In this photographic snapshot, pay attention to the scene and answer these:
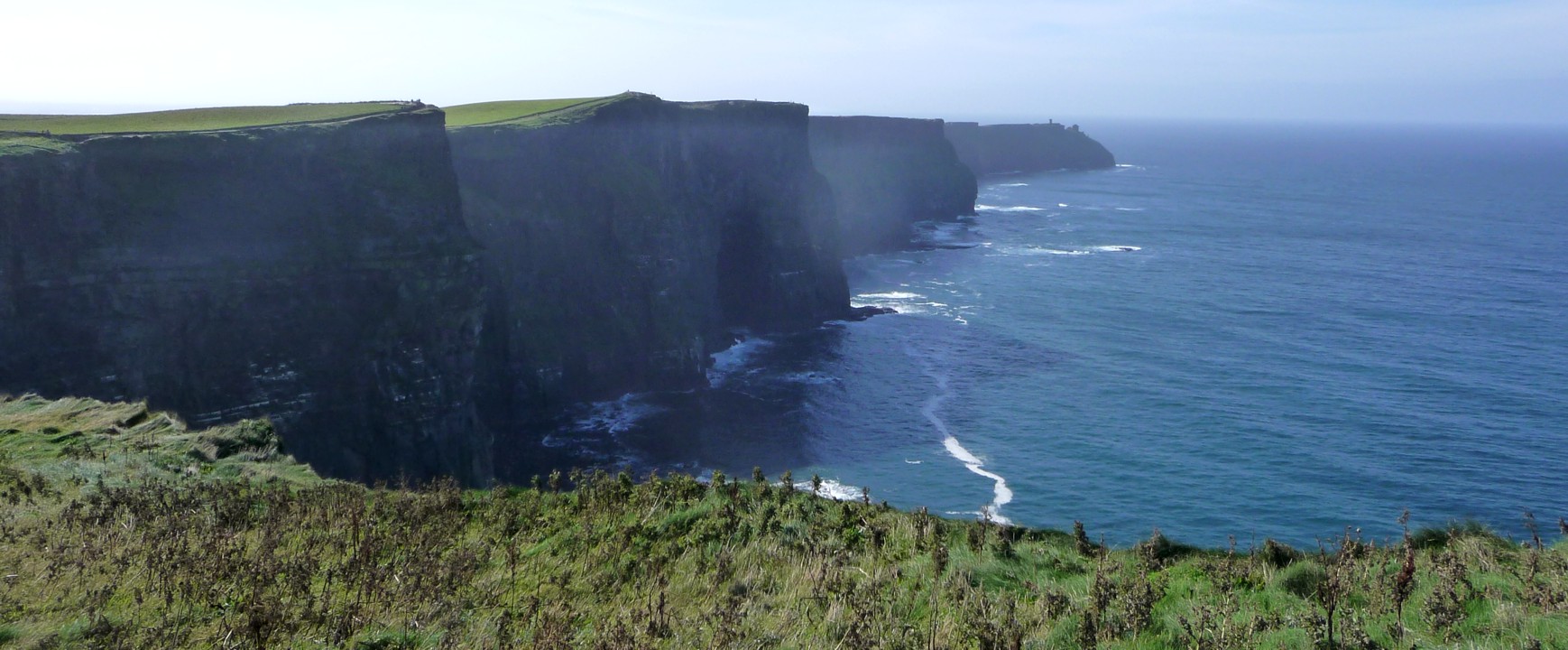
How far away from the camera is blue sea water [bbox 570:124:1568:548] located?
4450 centimetres

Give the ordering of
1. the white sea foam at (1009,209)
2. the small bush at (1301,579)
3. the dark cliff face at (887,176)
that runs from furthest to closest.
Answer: the white sea foam at (1009,209) < the dark cliff face at (887,176) < the small bush at (1301,579)

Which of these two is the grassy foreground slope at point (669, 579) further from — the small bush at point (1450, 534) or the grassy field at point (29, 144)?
the grassy field at point (29, 144)

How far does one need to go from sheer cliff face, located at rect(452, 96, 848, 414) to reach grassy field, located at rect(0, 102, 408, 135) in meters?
8.38

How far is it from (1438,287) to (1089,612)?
9257 centimetres

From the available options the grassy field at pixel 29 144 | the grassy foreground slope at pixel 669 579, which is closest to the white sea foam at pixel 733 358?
the grassy field at pixel 29 144

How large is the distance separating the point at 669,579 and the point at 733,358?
6144 centimetres

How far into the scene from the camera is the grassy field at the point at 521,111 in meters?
64.2

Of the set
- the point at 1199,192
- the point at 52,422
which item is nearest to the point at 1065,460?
the point at 52,422

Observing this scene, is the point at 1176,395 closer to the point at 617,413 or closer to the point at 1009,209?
the point at 617,413

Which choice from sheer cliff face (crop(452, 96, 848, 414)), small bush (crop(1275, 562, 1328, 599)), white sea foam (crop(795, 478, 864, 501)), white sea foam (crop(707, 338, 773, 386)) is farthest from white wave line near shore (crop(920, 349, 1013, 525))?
small bush (crop(1275, 562, 1328, 599))

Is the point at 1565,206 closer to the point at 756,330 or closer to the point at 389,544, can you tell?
the point at 756,330

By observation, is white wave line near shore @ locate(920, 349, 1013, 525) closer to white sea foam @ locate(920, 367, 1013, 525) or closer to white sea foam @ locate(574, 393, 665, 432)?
white sea foam @ locate(920, 367, 1013, 525)

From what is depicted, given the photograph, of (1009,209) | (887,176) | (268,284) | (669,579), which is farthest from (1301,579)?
(1009,209)

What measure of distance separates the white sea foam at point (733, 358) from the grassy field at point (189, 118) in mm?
25818
